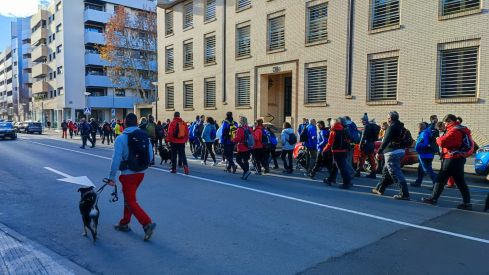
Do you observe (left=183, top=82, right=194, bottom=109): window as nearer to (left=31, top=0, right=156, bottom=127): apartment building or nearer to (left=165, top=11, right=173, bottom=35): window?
(left=165, top=11, right=173, bottom=35): window

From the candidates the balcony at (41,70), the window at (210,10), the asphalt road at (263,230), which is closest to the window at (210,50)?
the window at (210,10)

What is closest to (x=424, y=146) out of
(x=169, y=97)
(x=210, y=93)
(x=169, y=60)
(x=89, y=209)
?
(x=89, y=209)

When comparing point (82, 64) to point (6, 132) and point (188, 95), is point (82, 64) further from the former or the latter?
point (188, 95)

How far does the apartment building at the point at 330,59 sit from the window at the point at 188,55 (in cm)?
8

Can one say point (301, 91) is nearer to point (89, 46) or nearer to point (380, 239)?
point (380, 239)

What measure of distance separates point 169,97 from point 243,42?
9904mm

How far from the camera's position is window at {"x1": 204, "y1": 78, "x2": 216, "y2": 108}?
25.7 m

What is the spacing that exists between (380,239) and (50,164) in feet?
40.7

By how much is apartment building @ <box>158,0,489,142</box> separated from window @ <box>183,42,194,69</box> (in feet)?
0.27

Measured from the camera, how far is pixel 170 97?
30719 mm

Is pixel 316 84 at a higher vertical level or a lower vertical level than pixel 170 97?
higher

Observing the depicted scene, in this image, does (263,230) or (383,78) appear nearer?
(263,230)

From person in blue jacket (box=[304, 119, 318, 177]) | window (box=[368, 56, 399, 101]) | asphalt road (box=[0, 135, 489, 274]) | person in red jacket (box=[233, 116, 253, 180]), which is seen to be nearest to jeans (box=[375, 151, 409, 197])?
asphalt road (box=[0, 135, 489, 274])

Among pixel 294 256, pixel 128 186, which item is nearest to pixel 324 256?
pixel 294 256
